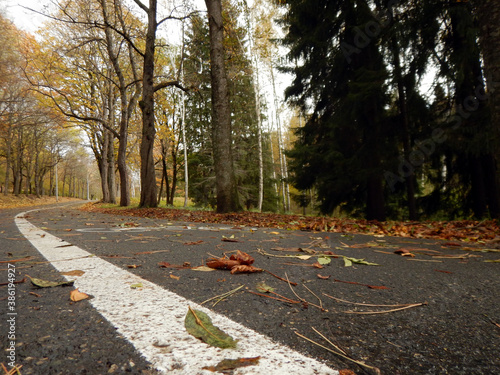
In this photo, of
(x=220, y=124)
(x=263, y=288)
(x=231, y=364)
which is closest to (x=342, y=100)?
(x=220, y=124)

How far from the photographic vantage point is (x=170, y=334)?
777 mm

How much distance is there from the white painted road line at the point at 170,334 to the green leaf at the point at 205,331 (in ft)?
0.06

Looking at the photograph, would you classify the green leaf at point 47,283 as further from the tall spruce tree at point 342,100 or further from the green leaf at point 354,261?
the tall spruce tree at point 342,100

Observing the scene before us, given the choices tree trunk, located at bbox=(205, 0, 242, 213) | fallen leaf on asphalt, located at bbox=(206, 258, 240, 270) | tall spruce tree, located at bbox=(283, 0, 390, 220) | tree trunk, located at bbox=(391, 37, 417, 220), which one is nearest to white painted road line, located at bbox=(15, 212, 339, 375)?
fallen leaf on asphalt, located at bbox=(206, 258, 240, 270)

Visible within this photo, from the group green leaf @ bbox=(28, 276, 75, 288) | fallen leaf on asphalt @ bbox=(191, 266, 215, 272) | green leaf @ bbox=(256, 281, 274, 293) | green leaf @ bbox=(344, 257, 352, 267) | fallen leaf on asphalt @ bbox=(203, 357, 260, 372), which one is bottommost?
green leaf @ bbox=(344, 257, 352, 267)

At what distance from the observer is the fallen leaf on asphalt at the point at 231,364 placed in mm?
613

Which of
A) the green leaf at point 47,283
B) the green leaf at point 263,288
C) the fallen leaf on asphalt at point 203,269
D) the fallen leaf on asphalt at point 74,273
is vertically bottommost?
the fallen leaf on asphalt at point 203,269

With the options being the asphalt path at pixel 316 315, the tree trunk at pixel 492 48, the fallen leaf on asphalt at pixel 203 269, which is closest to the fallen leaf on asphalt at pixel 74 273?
the asphalt path at pixel 316 315

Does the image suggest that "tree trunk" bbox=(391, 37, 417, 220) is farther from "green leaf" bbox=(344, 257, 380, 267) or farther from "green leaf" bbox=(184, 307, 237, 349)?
"green leaf" bbox=(184, 307, 237, 349)

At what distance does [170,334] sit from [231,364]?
9.5 inches

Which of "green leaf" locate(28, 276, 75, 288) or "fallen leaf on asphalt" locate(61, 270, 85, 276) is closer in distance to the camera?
"green leaf" locate(28, 276, 75, 288)

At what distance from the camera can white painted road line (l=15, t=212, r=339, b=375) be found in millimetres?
628

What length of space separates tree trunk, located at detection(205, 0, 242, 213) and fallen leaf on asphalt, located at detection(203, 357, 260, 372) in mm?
6598

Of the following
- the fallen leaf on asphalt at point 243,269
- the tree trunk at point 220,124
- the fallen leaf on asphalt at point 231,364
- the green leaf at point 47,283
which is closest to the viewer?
the fallen leaf on asphalt at point 231,364
